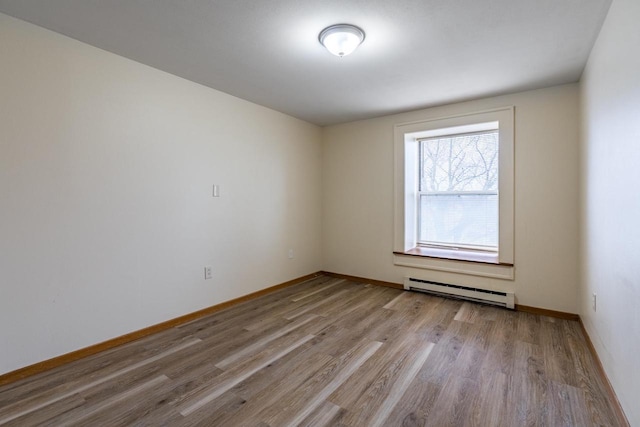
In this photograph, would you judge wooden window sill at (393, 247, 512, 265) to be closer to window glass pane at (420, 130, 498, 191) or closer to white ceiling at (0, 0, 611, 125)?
window glass pane at (420, 130, 498, 191)

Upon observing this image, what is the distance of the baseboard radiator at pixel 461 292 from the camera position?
3321 millimetres

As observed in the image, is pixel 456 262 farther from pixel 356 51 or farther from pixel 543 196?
pixel 356 51

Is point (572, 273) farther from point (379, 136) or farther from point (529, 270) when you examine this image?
point (379, 136)

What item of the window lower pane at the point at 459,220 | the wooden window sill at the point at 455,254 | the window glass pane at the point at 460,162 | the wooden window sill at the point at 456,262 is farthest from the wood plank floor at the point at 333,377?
the window glass pane at the point at 460,162

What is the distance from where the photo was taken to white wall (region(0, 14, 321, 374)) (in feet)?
6.63

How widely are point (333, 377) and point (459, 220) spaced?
2.76m

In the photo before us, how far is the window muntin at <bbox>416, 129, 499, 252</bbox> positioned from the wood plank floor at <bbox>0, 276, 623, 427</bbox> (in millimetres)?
1171

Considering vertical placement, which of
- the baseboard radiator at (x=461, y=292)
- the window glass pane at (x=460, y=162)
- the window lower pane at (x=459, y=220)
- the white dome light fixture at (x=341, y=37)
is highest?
the white dome light fixture at (x=341, y=37)

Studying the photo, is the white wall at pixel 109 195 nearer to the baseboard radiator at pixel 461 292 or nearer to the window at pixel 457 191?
the window at pixel 457 191

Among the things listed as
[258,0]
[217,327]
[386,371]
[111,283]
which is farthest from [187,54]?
[386,371]

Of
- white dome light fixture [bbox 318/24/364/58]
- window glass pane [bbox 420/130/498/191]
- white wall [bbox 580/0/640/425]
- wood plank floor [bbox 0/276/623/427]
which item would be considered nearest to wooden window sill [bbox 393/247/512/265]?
wood plank floor [bbox 0/276/623/427]

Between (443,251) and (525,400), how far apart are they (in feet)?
7.59

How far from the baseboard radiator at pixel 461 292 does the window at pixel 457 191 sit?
0.21 m

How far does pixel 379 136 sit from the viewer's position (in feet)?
13.9
